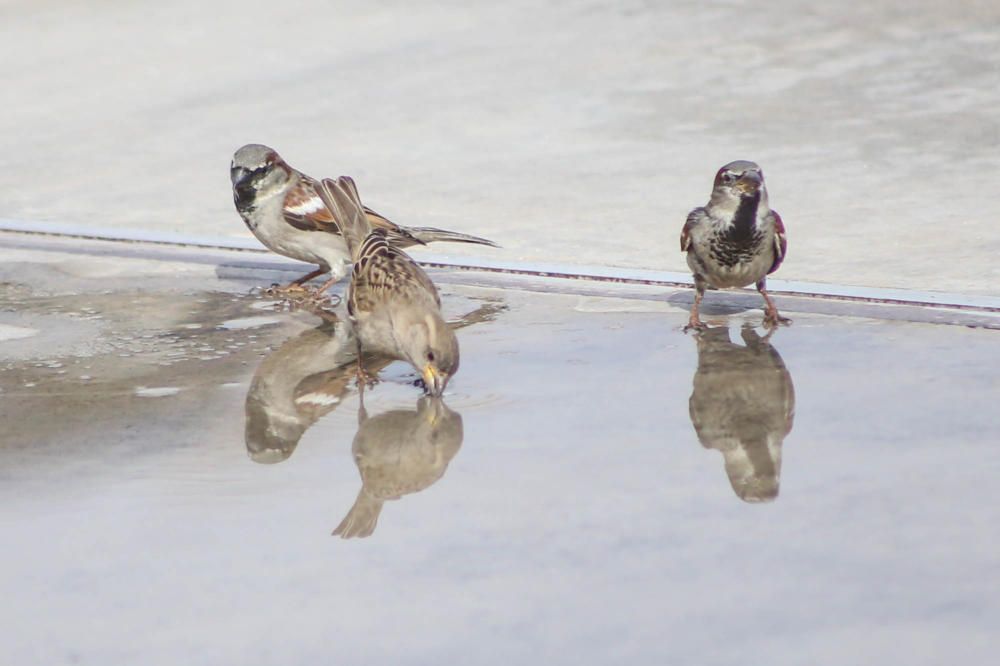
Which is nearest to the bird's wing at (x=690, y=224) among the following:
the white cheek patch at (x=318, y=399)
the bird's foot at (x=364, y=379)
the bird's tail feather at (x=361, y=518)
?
the bird's foot at (x=364, y=379)

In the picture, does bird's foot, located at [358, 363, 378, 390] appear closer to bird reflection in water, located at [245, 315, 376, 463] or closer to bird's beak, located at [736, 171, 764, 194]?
bird reflection in water, located at [245, 315, 376, 463]

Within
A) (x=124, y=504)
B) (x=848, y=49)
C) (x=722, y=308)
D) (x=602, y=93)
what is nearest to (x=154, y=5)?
(x=602, y=93)

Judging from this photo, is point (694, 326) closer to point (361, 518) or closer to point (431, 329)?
point (431, 329)

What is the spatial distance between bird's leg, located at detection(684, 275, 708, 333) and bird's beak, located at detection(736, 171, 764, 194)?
1.70ft

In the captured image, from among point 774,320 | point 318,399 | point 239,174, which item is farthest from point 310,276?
point 774,320

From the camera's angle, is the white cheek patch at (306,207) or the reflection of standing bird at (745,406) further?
the white cheek patch at (306,207)

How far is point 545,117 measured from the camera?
40.0ft

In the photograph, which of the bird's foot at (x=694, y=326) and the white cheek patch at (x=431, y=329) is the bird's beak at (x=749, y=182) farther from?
the white cheek patch at (x=431, y=329)

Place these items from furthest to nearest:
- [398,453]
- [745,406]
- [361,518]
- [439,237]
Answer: [439,237]
[745,406]
[398,453]
[361,518]

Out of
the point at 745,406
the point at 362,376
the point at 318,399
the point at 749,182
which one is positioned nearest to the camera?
the point at 745,406

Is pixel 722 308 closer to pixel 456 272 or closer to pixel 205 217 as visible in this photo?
pixel 456 272

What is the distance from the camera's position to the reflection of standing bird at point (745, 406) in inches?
206

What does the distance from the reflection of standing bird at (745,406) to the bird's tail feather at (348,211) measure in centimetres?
181

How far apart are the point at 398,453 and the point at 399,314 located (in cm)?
81
